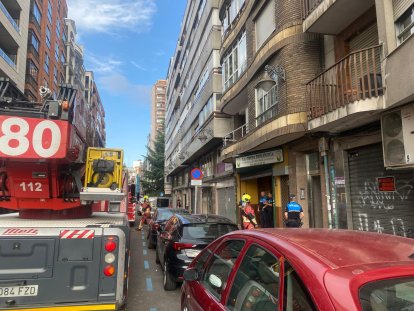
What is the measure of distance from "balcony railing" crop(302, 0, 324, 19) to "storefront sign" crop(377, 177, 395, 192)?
5015 millimetres

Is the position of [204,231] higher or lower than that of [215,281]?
higher

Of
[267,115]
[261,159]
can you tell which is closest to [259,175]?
[261,159]

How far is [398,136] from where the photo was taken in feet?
25.0

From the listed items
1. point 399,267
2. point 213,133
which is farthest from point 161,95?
point 399,267

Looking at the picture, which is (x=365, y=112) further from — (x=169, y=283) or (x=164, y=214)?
(x=164, y=214)

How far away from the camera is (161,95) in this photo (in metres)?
134

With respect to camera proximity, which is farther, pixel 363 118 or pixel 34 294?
pixel 363 118

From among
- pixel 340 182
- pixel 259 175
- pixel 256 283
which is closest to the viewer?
pixel 256 283

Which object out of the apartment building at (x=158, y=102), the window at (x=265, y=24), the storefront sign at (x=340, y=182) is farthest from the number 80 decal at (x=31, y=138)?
the apartment building at (x=158, y=102)

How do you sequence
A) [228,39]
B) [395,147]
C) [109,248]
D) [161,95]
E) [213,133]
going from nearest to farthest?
1. [109,248]
2. [395,147]
3. [228,39]
4. [213,133]
5. [161,95]

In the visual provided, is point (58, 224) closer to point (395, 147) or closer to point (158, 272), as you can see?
point (158, 272)

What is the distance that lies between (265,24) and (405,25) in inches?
279

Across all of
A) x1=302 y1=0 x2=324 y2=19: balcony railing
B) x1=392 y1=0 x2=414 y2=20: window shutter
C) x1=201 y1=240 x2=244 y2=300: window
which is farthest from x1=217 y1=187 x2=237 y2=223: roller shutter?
x1=201 y1=240 x2=244 y2=300: window

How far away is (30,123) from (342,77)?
24.7 feet
